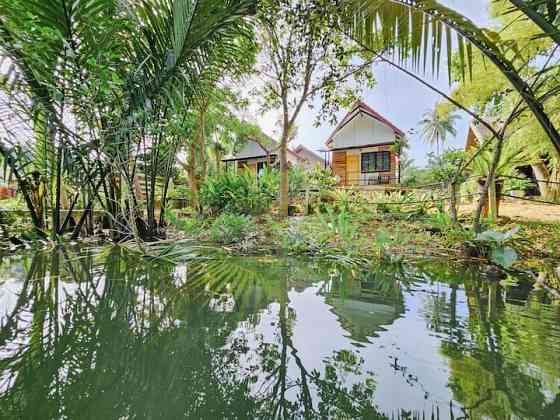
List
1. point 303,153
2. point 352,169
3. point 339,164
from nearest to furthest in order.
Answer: point 352,169 → point 339,164 → point 303,153

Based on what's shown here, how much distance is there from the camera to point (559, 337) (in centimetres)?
116

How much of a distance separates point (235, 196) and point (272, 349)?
5.48m

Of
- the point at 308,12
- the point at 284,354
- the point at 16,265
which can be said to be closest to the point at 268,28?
the point at 308,12

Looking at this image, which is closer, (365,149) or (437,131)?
(365,149)

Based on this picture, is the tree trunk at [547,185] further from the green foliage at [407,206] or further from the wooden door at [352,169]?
the wooden door at [352,169]

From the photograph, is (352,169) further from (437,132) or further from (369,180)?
(437,132)

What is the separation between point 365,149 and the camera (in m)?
13.7

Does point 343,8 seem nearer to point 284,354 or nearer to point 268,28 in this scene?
point 284,354

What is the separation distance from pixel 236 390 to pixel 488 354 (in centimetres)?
94

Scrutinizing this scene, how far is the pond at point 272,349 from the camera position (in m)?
0.73

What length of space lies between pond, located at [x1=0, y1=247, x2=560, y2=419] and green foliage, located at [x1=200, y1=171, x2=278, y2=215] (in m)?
4.47

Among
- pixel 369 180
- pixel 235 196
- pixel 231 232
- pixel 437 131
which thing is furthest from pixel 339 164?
pixel 437 131

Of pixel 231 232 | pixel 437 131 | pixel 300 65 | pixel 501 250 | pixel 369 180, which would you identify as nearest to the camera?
pixel 501 250

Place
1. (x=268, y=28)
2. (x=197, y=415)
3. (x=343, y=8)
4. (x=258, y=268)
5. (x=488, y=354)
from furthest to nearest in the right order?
(x=268, y=28) → (x=258, y=268) → (x=343, y=8) → (x=488, y=354) → (x=197, y=415)
